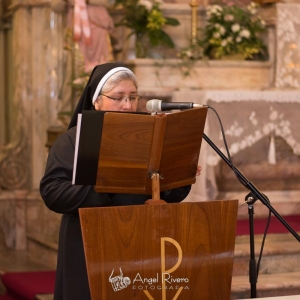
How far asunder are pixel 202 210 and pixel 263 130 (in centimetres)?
420

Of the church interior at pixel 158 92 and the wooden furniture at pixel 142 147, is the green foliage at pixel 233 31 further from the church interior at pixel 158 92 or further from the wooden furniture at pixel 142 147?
the wooden furniture at pixel 142 147

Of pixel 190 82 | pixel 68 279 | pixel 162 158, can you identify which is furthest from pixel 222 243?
pixel 190 82

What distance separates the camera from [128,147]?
288 cm

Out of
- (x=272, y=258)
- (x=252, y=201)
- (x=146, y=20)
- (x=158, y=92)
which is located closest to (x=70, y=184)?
(x=252, y=201)

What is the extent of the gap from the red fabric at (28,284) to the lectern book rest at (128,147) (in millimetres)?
3336

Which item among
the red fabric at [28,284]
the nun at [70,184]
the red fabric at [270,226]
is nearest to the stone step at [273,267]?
the red fabric at [270,226]

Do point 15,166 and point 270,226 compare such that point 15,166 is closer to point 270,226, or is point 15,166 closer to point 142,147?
point 270,226

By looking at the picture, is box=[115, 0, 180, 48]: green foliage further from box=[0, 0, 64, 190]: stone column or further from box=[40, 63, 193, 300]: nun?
box=[40, 63, 193, 300]: nun

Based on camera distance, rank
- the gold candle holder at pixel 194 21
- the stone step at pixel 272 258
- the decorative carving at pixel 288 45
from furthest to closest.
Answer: the gold candle holder at pixel 194 21
the decorative carving at pixel 288 45
the stone step at pixel 272 258

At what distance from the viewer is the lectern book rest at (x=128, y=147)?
2852 mm

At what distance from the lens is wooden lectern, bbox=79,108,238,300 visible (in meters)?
2.77

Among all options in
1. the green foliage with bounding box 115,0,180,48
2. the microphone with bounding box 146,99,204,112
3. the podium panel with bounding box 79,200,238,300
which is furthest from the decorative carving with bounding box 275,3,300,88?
the podium panel with bounding box 79,200,238,300

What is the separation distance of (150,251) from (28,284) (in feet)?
12.6

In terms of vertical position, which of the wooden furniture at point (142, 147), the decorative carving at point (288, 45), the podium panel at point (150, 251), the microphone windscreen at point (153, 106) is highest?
the decorative carving at point (288, 45)
